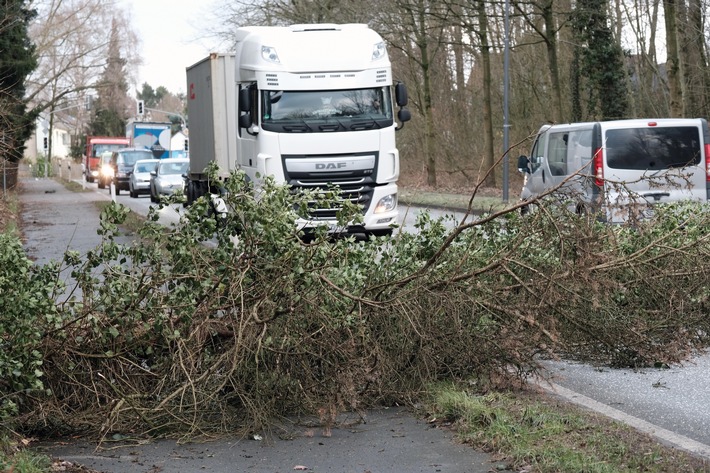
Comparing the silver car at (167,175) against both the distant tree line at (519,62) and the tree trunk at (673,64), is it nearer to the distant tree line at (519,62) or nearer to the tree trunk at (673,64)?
the distant tree line at (519,62)

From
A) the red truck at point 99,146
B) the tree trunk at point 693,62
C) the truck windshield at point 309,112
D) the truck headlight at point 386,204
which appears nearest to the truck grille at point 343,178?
the truck headlight at point 386,204

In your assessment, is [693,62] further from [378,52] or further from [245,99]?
[245,99]

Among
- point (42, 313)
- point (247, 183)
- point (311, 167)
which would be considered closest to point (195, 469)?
point (42, 313)

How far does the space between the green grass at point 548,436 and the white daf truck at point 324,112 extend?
30.9 ft

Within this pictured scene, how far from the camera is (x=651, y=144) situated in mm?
16297

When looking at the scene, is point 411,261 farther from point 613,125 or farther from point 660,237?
point 613,125

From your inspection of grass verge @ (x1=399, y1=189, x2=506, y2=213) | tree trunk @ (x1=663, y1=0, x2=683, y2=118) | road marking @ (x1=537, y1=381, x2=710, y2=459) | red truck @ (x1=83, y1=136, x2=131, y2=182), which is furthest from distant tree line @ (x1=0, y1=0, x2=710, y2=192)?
road marking @ (x1=537, y1=381, x2=710, y2=459)

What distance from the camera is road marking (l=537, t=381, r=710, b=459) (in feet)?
18.4

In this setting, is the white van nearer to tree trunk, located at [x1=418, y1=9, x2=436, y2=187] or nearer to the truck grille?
the truck grille

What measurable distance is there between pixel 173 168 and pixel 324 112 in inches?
890

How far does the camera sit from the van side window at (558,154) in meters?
17.5

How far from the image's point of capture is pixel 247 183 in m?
6.99

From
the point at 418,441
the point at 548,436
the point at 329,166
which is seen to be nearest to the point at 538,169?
the point at 329,166

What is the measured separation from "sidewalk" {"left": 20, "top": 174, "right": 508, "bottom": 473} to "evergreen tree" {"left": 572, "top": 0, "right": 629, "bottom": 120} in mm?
26979
